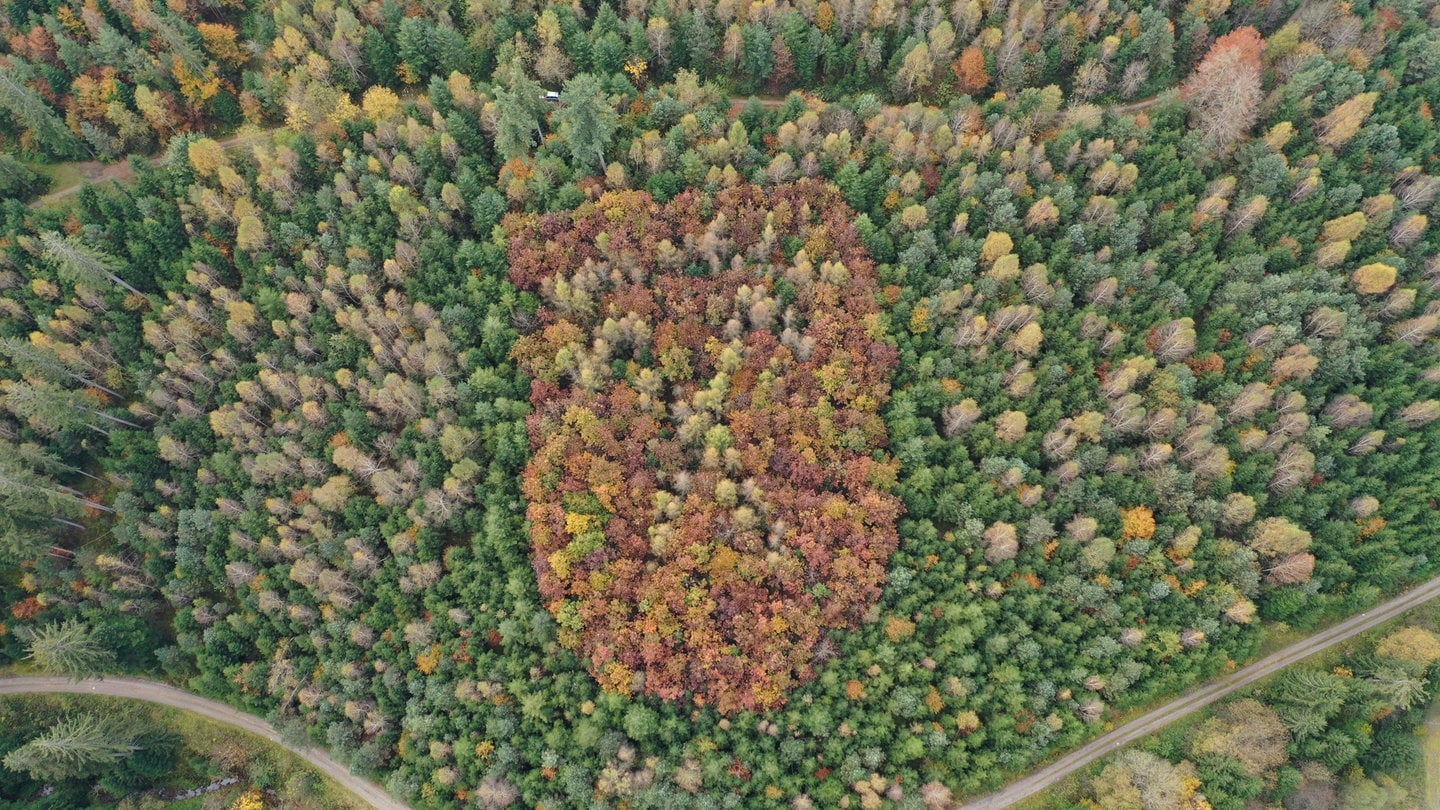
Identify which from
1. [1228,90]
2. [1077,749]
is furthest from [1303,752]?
[1228,90]

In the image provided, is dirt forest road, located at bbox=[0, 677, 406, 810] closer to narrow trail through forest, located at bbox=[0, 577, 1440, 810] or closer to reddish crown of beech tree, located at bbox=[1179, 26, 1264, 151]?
narrow trail through forest, located at bbox=[0, 577, 1440, 810]

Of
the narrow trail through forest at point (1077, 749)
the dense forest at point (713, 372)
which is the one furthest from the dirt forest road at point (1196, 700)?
the dense forest at point (713, 372)

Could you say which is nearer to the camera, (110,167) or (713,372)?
(713,372)

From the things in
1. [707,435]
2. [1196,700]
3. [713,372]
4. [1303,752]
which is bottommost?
[1303,752]

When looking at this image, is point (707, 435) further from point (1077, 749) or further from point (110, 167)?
point (110, 167)

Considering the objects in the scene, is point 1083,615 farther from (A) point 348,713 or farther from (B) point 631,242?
(A) point 348,713

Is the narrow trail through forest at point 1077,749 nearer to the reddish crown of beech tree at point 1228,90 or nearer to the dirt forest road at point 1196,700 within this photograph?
the dirt forest road at point 1196,700

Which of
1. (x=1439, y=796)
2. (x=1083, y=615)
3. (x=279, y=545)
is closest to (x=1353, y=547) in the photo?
(x=1439, y=796)
